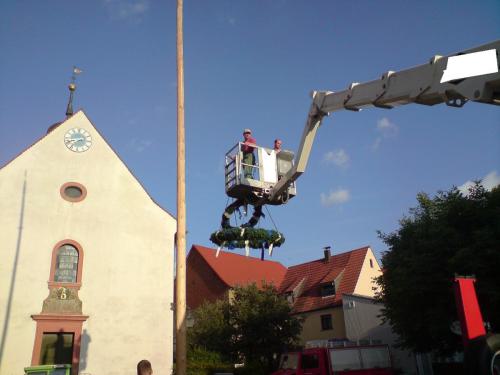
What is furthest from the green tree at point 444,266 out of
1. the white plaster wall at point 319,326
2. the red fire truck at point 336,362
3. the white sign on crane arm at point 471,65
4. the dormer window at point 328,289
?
the dormer window at point 328,289

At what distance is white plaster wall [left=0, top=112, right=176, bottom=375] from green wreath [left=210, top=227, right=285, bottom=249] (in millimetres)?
10898

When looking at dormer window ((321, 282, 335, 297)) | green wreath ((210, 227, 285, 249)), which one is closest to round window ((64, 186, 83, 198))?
green wreath ((210, 227, 285, 249))

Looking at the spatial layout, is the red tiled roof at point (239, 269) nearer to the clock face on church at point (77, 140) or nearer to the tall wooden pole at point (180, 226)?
the clock face on church at point (77, 140)

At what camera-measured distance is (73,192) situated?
70.1ft

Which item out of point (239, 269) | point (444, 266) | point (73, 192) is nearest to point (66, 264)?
point (73, 192)

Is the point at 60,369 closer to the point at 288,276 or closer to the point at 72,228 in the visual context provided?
the point at 72,228

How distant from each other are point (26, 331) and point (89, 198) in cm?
617

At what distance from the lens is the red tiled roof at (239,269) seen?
4041cm

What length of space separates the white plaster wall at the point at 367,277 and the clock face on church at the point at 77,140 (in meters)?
21.3

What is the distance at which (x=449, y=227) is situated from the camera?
17672 millimetres

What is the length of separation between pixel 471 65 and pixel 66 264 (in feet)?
58.0

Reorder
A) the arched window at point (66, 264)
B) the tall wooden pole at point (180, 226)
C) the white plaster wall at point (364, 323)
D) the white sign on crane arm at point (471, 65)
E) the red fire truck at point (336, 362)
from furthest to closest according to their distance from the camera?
the white plaster wall at point (364, 323)
the arched window at point (66, 264)
the red fire truck at point (336, 362)
the tall wooden pole at point (180, 226)
the white sign on crane arm at point (471, 65)

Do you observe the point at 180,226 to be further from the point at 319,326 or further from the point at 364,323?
the point at 319,326

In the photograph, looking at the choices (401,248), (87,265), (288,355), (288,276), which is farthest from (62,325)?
(288,276)
